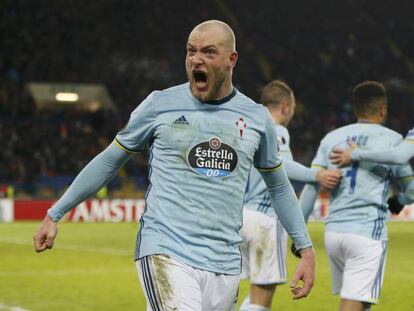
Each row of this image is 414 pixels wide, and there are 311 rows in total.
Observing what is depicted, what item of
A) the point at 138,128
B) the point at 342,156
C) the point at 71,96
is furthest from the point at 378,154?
the point at 71,96

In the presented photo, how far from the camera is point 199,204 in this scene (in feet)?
14.9

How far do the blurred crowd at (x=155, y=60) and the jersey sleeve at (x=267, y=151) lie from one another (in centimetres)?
2634

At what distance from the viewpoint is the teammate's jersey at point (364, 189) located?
6680 millimetres

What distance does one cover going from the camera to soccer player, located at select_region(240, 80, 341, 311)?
25.3 ft

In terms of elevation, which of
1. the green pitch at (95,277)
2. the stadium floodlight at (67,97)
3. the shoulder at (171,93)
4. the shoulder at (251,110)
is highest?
the stadium floodlight at (67,97)

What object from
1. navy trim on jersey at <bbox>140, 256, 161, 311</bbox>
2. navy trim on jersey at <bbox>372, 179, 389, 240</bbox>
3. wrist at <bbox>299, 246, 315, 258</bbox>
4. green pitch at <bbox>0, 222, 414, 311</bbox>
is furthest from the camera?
green pitch at <bbox>0, 222, 414, 311</bbox>

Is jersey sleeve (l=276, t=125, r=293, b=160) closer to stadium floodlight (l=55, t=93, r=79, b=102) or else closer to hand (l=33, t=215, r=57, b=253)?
hand (l=33, t=215, r=57, b=253)

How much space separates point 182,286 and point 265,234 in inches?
135

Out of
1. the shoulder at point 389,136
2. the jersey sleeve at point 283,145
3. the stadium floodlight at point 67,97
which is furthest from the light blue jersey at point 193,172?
the stadium floodlight at point 67,97

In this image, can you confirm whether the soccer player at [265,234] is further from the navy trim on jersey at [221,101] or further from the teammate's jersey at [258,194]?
the navy trim on jersey at [221,101]

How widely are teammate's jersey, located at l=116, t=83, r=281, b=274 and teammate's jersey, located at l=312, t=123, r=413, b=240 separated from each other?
2.22 meters

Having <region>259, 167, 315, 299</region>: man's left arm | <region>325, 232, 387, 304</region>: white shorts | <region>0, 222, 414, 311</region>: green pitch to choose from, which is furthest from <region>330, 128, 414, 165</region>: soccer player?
<region>0, 222, 414, 311</region>: green pitch

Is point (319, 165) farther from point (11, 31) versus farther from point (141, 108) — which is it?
point (11, 31)

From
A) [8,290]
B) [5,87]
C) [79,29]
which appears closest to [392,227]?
[8,290]
